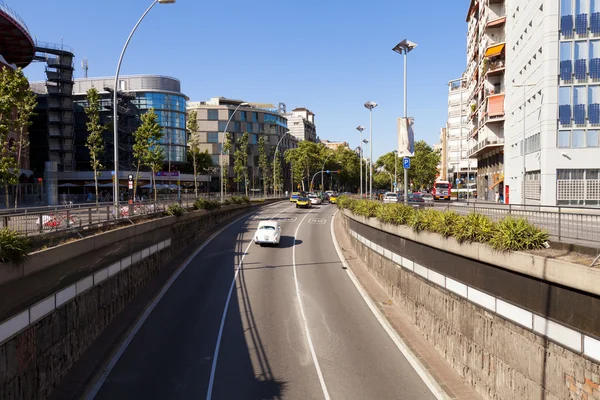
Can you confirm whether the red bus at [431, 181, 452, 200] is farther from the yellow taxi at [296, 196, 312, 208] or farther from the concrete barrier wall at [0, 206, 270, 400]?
the concrete barrier wall at [0, 206, 270, 400]

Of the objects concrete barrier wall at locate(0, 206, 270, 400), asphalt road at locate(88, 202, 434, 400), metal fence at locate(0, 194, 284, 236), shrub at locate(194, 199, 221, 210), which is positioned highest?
metal fence at locate(0, 194, 284, 236)

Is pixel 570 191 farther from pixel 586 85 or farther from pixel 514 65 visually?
pixel 514 65

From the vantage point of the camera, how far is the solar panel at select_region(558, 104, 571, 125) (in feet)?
112

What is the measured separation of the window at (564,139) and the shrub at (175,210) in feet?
97.0

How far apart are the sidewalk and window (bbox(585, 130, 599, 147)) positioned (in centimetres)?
2132

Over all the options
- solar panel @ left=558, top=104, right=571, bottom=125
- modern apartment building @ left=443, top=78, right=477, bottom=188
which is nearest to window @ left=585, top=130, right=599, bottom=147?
solar panel @ left=558, top=104, right=571, bottom=125

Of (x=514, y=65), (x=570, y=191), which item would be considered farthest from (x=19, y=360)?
(x=514, y=65)

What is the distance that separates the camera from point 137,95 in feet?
310

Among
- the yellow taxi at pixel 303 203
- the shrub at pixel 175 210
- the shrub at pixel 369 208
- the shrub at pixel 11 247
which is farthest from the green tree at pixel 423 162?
the shrub at pixel 11 247

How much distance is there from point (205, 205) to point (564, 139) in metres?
29.7

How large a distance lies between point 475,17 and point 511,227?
6871 cm

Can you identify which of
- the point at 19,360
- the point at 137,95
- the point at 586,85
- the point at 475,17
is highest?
the point at 475,17

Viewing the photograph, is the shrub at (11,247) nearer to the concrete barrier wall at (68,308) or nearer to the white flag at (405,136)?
the concrete barrier wall at (68,308)

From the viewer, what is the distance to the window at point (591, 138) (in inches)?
1316
